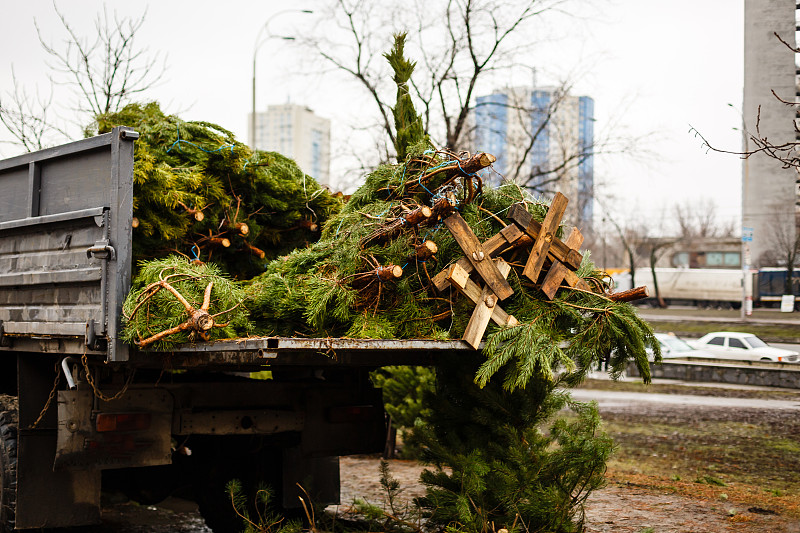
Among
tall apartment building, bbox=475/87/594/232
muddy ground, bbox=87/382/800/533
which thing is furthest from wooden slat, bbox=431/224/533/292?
tall apartment building, bbox=475/87/594/232

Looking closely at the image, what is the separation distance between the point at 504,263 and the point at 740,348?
62.2 feet

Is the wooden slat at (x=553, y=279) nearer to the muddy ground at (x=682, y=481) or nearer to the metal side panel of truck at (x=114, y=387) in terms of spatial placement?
the metal side panel of truck at (x=114, y=387)

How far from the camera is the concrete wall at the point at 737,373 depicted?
1585cm

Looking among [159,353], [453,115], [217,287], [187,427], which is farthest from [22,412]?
[453,115]

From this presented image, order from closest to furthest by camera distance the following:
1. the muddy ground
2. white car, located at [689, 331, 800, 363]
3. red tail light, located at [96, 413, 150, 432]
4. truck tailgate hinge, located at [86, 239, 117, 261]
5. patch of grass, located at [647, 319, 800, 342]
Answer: truck tailgate hinge, located at [86, 239, 117, 261] → red tail light, located at [96, 413, 150, 432] → the muddy ground → patch of grass, located at [647, 319, 800, 342] → white car, located at [689, 331, 800, 363]

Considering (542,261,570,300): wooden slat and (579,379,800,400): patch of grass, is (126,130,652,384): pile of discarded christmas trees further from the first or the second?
(579,379,800,400): patch of grass

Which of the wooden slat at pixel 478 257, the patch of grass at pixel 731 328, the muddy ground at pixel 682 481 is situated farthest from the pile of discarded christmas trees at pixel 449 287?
the patch of grass at pixel 731 328

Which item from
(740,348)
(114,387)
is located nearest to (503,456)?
(114,387)

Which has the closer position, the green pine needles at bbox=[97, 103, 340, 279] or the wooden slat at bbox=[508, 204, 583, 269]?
the wooden slat at bbox=[508, 204, 583, 269]

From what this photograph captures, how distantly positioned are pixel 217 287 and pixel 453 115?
32.6ft

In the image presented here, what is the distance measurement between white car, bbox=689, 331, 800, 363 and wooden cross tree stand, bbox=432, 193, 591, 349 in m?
16.9

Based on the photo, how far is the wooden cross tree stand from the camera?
14.1 feet

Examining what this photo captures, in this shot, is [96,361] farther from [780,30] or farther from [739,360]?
[739,360]

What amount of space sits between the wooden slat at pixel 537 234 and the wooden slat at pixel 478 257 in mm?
307
